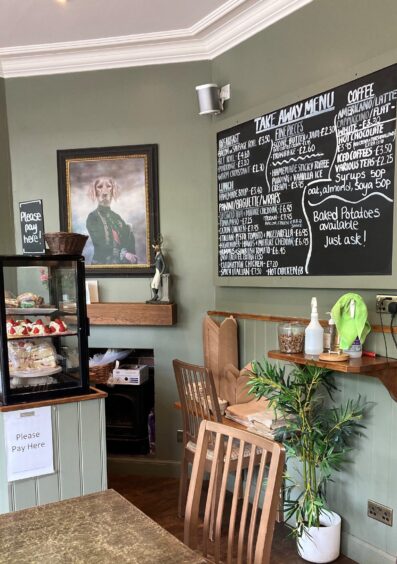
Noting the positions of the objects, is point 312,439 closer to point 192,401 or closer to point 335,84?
point 192,401

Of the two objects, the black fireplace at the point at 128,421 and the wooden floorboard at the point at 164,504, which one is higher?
the black fireplace at the point at 128,421

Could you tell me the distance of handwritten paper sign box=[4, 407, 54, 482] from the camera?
2.14m

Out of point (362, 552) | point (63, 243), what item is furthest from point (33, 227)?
point (362, 552)

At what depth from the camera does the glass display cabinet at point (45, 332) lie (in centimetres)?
217

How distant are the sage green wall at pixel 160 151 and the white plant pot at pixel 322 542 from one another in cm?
131

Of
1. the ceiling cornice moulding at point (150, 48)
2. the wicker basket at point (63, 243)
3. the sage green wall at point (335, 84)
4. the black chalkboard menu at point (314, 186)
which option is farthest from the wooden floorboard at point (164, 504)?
the ceiling cornice moulding at point (150, 48)

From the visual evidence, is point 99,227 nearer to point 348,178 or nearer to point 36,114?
point 36,114

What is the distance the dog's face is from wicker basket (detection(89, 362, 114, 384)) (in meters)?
1.20

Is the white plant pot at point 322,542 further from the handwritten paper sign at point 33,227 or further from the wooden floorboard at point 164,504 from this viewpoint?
the handwritten paper sign at point 33,227

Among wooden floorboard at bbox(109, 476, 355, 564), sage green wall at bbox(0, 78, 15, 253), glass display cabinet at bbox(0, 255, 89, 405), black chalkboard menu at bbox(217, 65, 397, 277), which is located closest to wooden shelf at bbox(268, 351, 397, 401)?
black chalkboard menu at bbox(217, 65, 397, 277)

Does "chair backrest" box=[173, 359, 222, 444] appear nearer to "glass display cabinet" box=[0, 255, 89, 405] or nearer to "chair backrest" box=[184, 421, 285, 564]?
"glass display cabinet" box=[0, 255, 89, 405]

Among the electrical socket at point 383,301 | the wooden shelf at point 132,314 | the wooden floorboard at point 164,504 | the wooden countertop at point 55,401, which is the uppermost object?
the electrical socket at point 383,301

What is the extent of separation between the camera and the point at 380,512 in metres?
2.23

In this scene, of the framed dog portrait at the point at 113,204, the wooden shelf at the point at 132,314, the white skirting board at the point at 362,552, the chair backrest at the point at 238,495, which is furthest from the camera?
the framed dog portrait at the point at 113,204
